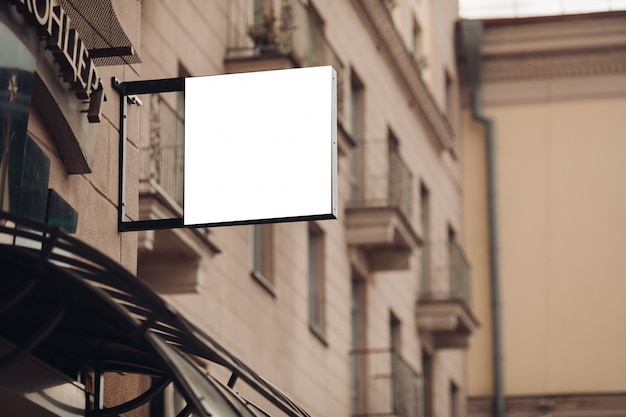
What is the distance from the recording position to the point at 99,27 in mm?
9914

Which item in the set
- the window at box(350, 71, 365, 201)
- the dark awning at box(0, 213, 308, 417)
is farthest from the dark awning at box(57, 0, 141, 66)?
the window at box(350, 71, 365, 201)

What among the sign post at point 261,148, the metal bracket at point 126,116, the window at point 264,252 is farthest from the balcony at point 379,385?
the sign post at point 261,148

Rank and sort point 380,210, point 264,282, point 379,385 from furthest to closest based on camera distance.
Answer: point 379,385 → point 380,210 → point 264,282

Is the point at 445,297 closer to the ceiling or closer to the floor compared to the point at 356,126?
closer to the floor

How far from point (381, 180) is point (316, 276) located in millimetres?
4070

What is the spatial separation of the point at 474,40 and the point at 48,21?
31805 mm

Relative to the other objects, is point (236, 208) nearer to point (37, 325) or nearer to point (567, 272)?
point (37, 325)

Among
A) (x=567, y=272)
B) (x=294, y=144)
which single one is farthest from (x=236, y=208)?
(x=567, y=272)

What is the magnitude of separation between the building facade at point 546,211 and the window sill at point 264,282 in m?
18.0

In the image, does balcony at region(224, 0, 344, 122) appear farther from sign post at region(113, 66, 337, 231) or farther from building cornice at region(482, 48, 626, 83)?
building cornice at region(482, 48, 626, 83)

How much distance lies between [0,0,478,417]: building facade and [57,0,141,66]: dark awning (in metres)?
0.01

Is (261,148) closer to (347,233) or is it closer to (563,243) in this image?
(347,233)

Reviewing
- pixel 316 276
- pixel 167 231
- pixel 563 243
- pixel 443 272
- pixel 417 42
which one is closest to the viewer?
pixel 167 231

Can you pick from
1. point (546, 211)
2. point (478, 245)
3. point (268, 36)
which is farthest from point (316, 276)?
point (546, 211)
